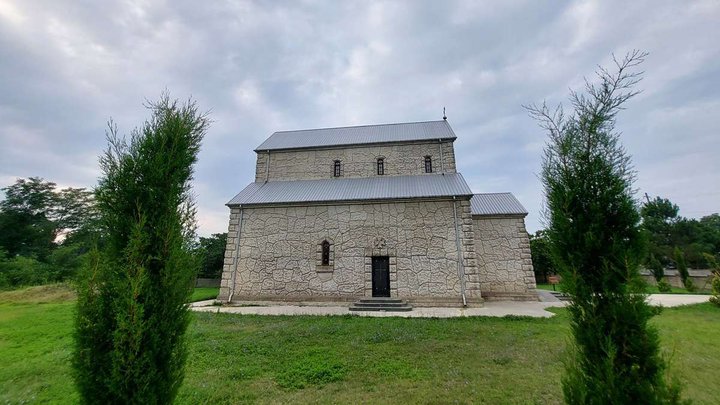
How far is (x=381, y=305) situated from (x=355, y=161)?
8250 mm

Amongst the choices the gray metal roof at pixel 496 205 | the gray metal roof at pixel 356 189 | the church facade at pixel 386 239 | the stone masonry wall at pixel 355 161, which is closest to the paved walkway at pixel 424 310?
the church facade at pixel 386 239

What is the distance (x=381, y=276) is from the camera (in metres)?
13.2

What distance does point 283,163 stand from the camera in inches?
679

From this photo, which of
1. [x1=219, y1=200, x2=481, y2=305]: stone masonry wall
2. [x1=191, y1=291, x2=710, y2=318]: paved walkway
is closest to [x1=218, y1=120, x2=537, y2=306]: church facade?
[x1=219, y1=200, x2=481, y2=305]: stone masonry wall

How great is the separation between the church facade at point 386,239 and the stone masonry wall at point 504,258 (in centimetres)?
5

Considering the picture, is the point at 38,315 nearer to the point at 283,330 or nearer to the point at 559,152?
the point at 283,330

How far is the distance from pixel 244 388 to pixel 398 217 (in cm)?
994

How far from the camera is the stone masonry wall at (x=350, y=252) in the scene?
12.6 m

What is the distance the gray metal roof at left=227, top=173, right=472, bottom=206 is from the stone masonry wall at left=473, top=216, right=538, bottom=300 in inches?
112

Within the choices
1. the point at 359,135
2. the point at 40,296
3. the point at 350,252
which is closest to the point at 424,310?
the point at 350,252

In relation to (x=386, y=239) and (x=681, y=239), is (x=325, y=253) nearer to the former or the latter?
(x=386, y=239)

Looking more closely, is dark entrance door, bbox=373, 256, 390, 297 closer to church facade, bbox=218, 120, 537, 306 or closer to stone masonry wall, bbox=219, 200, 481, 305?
church facade, bbox=218, 120, 537, 306

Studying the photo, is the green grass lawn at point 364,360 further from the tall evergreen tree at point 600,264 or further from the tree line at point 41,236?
the tree line at point 41,236

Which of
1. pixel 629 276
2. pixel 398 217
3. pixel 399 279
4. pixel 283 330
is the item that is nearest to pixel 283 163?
pixel 398 217
